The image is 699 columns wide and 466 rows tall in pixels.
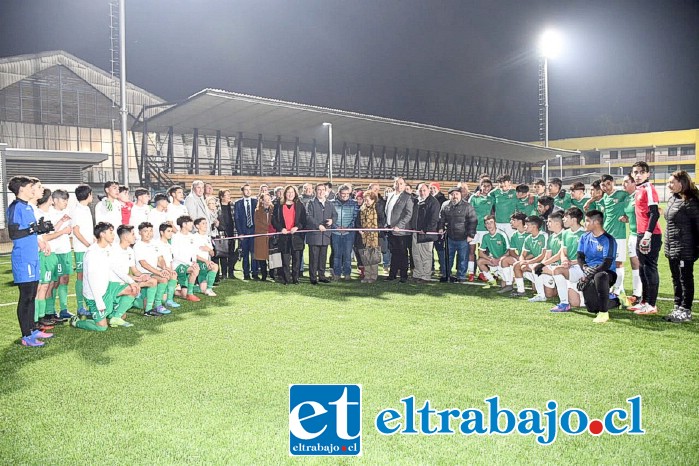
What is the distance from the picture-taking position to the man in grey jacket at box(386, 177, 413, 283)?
10352mm

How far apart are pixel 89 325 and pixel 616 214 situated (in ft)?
24.1

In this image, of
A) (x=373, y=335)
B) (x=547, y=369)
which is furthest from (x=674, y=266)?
(x=373, y=335)

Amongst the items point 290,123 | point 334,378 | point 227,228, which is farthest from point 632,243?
point 290,123

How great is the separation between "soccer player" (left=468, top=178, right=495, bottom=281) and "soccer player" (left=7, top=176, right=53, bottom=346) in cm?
727

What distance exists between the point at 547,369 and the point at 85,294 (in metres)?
5.42

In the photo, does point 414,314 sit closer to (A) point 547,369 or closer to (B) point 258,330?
(B) point 258,330

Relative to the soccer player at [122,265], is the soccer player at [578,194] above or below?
above

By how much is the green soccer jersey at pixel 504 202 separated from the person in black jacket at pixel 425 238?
3.66 ft

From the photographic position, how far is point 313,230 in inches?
408

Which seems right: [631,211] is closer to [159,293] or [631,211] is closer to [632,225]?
[632,225]

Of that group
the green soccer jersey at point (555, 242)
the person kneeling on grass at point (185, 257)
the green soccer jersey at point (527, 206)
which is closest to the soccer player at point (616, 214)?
the green soccer jersey at point (555, 242)

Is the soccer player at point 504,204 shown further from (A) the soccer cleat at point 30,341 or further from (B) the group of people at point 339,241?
(A) the soccer cleat at point 30,341

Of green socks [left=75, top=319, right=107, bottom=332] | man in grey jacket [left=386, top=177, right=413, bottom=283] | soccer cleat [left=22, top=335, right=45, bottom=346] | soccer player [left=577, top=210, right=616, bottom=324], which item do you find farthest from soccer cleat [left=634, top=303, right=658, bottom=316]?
soccer cleat [left=22, top=335, right=45, bottom=346]

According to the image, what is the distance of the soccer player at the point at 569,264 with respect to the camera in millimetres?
7461
